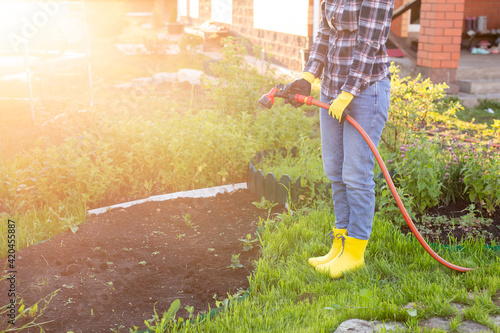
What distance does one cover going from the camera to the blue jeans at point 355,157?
8.77 ft

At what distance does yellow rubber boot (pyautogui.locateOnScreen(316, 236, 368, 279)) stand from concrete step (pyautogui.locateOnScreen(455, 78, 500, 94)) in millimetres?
5578

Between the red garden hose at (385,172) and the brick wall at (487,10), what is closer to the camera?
the red garden hose at (385,172)

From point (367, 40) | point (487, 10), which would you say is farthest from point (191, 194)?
point (487, 10)

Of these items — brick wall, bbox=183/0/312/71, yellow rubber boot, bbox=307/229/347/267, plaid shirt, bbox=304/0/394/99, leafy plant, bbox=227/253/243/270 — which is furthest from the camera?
brick wall, bbox=183/0/312/71

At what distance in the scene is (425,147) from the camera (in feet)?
12.1

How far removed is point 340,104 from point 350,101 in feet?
0.18

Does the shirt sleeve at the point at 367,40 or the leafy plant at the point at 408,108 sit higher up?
the shirt sleeve at the point at 367,40

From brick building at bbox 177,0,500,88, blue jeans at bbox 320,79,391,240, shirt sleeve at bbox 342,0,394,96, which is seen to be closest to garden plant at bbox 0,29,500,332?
blue jeans at bbox 320,79,391,240

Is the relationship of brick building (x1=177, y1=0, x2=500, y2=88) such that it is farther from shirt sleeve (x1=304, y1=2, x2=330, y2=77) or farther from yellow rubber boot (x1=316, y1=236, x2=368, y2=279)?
yellow rubber boot (x1=316, y1=236, x2=368, y2=279)

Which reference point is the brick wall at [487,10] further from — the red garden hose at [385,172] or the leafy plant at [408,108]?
the red garden hose at [385,172]

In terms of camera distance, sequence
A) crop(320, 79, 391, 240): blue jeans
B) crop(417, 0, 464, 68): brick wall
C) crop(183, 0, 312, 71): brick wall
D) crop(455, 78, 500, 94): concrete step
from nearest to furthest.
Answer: crop(320, 79, 391, 240): blue jeans → crop(417, 0, 464, 68): brick wall → crop(455, 78, 500, 94): concrete step → crop(183, 0, 312, 71): brick wall

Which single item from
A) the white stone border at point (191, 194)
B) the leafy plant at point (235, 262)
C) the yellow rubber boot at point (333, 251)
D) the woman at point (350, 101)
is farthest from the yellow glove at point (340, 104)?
the white stone border at point (191, 194)

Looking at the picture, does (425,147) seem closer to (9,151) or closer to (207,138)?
(207,138)

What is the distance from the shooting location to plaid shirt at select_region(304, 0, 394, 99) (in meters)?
2.53
